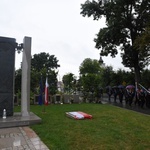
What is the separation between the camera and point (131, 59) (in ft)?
91.7

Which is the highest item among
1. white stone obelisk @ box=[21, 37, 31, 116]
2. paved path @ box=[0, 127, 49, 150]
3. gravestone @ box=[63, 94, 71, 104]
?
white stone obelisk @ box=[21, 37, 31, 116]

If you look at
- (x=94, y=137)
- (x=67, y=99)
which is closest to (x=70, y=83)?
(x=67, y=99)

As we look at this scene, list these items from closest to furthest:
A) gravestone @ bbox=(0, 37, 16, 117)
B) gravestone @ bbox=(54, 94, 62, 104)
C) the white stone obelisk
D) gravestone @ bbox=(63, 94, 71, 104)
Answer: gravestone @ bbox=(0, 37, 16, 117) < the white stone obelisk < gravestone @ bbox=(54, 94, 62, 104) < gravestone @ bbox=(63, 94, 71, 104)

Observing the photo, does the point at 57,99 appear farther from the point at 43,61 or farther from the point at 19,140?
the point at 43,61

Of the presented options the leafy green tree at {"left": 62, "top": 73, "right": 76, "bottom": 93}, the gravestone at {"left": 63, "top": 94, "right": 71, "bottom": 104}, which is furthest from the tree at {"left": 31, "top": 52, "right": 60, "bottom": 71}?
the gravestone at {"left": 63, "top": 94, "right": 71, "bottom": 104}

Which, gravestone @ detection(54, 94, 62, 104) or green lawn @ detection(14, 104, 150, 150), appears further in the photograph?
gravestone @ detection(54, 94, 62, 104)

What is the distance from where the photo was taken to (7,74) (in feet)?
32.1

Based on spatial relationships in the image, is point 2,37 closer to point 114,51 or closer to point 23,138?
Result: point 23,138

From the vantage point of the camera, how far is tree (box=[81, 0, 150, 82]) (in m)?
26.2

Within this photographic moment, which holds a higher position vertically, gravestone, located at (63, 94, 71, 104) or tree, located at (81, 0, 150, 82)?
tree, located at (81, 0, 150, 82)

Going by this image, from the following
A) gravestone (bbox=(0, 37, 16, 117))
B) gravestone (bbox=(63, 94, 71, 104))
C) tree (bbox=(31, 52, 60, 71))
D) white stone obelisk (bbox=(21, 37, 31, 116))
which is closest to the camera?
gravestone (bbox=(0, 37, 16, 117))

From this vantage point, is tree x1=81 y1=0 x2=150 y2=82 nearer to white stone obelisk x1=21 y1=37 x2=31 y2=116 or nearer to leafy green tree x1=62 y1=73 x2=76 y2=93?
leafy green tree x1=62 y1=73 x2=76 y2=93

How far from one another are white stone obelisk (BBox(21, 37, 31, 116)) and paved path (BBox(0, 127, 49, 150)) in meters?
2.24

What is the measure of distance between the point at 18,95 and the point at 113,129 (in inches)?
512
